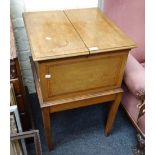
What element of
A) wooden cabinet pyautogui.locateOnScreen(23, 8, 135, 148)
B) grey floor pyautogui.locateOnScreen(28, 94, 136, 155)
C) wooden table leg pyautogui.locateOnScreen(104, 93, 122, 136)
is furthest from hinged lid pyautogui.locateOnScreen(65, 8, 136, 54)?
grey floor pyautogui.locateOnScreen(28, 94, 136, 155)

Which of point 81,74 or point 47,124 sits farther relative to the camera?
point 47,124

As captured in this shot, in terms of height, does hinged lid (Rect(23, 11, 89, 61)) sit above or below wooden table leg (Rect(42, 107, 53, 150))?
above

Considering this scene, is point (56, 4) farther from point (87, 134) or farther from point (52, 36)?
point (87, 134)

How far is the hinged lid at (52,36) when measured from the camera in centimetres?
86

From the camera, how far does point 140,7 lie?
1.30 meters

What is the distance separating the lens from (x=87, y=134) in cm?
135

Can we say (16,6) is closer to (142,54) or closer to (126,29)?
(126,29)

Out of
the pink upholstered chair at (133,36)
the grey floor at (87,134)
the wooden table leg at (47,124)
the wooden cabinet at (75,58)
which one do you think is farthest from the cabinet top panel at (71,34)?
the grey floor at (87,134)

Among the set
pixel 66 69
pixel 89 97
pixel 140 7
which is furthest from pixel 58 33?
pixel 140 7

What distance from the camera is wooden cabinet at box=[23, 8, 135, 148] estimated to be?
878 mm

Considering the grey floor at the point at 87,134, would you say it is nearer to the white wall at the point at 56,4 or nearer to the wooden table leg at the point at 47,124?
the wooden table leg at the point at 47,124

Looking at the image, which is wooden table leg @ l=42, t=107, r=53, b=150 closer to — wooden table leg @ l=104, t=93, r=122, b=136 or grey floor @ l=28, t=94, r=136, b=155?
grey floor @ l=28, t=94, r=136, b=155

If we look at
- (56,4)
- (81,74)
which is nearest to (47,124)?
(81,74)

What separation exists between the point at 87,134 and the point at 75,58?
640 millimetres
